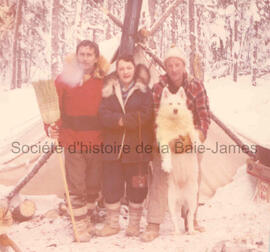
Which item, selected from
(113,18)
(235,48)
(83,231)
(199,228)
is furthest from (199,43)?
(83,231)

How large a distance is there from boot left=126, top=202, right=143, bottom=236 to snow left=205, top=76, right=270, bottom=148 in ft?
3.74

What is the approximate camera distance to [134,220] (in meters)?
2.78

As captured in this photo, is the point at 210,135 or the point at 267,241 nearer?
the point at 267,241

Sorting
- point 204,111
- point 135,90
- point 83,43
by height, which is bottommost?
point 204,111

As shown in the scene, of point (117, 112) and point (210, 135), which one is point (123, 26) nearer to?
point (117, 112)

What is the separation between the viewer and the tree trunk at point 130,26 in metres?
3.08

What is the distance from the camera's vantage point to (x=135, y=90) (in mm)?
2705

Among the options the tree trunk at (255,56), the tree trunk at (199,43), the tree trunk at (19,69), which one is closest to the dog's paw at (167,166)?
the tree trunk at (199,43)

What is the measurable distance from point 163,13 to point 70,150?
4.89ft

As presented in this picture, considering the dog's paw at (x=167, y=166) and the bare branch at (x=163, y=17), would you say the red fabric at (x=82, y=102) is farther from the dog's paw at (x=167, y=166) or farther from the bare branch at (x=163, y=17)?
the bare branch at (x=163, y=17)

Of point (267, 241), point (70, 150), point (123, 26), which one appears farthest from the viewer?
point (123, 26)

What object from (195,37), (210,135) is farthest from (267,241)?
(195,37)

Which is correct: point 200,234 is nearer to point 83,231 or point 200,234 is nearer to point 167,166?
point 167,166

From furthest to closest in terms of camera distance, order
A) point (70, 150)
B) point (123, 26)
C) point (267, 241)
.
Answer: point (123, 26) < point (70, 150) < point (267, 241)
